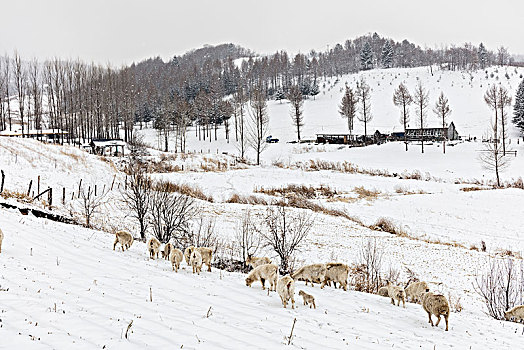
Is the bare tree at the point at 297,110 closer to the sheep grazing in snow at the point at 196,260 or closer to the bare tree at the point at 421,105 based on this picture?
the bare tree at the point at 421,105

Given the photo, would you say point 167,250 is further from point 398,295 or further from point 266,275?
point 398,295

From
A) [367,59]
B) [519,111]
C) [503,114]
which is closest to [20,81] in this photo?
[503,114]

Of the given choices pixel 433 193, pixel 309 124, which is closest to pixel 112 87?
pixel 309 124

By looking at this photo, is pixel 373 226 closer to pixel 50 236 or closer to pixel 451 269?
pixel 451 269

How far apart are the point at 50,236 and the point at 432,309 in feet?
35.8

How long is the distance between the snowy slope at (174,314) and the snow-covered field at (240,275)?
34mm

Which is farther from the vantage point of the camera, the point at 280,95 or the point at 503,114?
the point at 280,95

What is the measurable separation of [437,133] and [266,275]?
192ft

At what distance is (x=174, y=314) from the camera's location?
6.43 m

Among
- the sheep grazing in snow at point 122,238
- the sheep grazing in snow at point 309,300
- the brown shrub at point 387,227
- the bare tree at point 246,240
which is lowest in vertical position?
the brown shrub at point 387,227

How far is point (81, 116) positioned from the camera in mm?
58094

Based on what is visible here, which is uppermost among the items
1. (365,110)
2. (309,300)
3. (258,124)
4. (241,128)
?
(365,110)

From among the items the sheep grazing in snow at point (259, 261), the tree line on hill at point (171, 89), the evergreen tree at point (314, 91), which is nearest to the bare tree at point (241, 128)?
the tree line on hill at point (171, 89)

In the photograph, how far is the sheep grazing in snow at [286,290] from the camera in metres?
7.52
